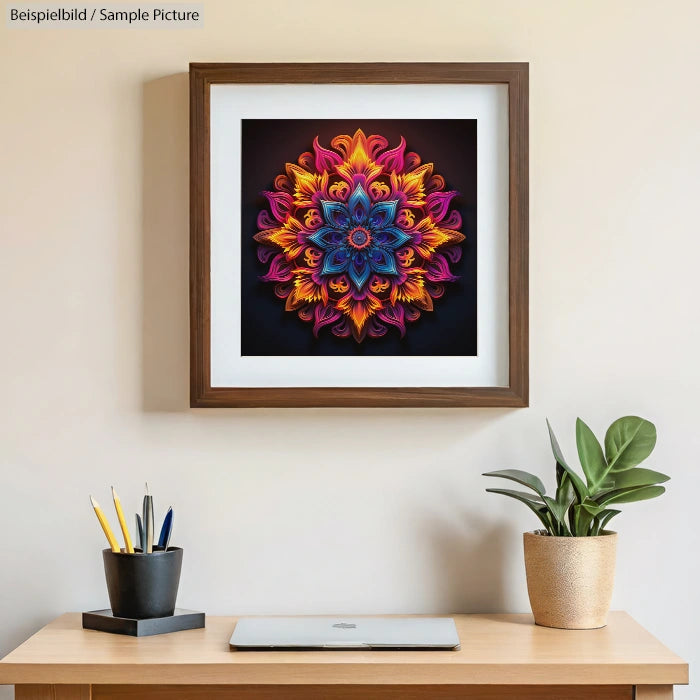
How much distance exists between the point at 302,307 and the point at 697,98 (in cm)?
70

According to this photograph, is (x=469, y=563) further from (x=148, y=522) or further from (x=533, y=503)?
(x=148, y=522)

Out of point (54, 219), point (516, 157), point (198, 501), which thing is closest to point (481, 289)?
point (516, 157)

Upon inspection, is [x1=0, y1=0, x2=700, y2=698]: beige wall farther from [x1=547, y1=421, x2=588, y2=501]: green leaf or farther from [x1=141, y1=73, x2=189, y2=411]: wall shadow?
[x1=547, y1=421, x2=588, y2=501]: green leaf

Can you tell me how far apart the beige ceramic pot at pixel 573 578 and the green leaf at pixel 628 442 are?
11 centimetres

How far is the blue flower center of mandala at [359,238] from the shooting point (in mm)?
1346

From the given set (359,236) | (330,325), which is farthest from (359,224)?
(330,325)

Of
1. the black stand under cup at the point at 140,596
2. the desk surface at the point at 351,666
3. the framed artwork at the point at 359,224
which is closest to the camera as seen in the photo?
the desk surface at the point at 351,666

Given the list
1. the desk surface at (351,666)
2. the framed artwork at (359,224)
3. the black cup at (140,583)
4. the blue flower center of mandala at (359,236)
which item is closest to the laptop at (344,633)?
the desk surface at (351,666)

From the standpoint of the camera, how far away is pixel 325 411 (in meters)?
1.36

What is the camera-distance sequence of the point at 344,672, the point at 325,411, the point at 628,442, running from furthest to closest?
1. the point at 325,411
2. the point at 628,442
3. the point at 344,672

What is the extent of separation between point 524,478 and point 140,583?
55 centimetres

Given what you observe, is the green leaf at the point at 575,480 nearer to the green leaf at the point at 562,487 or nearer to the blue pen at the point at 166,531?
the green leaf at the point at 562,487

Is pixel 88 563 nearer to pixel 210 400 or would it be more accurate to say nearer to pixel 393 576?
pixel 210 400

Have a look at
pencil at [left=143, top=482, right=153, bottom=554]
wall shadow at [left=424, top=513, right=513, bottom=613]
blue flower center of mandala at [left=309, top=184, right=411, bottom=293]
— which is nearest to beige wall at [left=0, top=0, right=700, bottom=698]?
wall shadow at [left=424, top=513, right=513, bottom=613]
